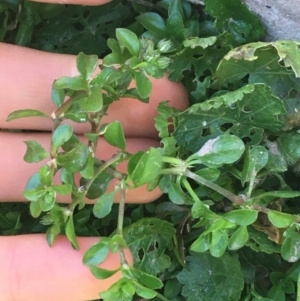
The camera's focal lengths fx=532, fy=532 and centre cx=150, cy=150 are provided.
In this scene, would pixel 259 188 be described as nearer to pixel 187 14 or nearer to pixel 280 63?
pixel 280 63

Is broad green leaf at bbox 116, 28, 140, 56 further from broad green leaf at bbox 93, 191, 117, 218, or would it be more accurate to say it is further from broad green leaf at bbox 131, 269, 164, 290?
broad green leaf at bbox 131, 269, 164, 290

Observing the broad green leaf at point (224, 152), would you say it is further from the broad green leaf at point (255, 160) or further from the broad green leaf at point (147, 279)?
the broad green leaf at point (147, 279)

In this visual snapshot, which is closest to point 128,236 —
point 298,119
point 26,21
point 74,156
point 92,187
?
point 92,187

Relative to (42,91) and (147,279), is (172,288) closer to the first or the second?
(147,279)

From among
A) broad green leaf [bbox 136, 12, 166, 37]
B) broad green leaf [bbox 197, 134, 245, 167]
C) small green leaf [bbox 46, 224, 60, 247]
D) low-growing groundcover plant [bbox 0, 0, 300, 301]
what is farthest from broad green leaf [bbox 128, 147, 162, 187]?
broad green leaf [bbox 136, 12, 166, 37]

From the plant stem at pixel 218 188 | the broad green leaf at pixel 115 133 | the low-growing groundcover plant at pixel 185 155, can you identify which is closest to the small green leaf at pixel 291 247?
the low-growing groundcover plant at pixel 185 155

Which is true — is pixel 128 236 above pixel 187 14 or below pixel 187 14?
below
